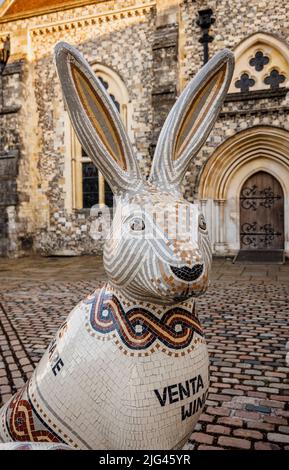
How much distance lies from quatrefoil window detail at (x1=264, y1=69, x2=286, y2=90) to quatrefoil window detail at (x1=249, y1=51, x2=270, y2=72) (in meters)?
0.36

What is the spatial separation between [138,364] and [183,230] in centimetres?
51

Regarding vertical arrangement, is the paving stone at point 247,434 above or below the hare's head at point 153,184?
below

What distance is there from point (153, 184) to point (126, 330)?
600 millimetres

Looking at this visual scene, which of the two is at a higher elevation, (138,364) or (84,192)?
(84,192)

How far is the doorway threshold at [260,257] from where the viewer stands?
10695 mm

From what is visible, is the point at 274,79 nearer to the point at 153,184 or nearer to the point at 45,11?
the point at 45,11

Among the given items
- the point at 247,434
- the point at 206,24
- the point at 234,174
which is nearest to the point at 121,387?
the point at 247,434

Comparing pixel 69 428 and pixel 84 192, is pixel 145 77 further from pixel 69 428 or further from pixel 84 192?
pixel 69 428

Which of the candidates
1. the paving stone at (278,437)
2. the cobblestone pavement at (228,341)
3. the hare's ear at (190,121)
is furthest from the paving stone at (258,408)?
the hare's ear at (190,121)

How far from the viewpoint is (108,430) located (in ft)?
4.38

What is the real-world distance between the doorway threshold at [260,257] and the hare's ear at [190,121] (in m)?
9.55

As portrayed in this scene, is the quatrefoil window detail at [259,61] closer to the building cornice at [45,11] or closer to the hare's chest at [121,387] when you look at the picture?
the building cornice at [45,11]
